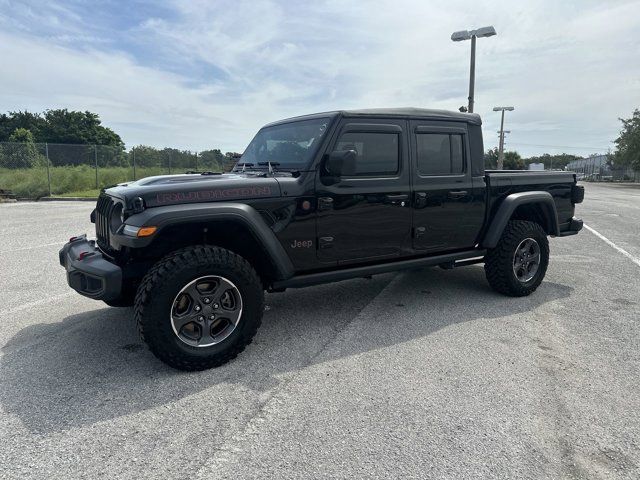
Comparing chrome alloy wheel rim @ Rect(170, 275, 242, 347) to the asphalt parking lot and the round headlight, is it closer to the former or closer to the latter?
the asphalt parking lot

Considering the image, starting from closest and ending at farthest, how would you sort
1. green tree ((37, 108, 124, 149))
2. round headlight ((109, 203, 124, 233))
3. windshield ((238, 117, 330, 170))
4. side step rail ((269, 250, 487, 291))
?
round headlight ((109, 203, 124, 233)) < side step rail ((269, 250, 487, 291)) < windshield ((238, 117, 330, 170)) < green tree ((37, 108, 124, 149))

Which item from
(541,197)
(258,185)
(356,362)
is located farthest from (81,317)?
(541,197)

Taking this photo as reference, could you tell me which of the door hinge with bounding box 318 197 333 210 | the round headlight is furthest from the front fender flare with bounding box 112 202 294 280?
the door hinge with bounding box 318 197 333 210

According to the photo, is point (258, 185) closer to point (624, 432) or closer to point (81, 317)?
point (81, 317)

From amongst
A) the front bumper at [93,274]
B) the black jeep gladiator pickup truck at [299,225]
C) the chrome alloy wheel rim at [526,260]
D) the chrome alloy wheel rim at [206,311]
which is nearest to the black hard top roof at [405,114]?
the black jeep gladiator pickup truck at [299,225]

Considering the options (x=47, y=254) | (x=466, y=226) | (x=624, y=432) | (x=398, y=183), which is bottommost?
(x=624, y=432)

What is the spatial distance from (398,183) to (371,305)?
133 centimetres

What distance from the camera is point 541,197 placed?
16.9 feet

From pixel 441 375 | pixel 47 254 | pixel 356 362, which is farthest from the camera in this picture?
pixel 47 254

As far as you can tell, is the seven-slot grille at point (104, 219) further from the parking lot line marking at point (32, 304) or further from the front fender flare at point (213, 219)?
the parking lot line marking at point (32, 304)

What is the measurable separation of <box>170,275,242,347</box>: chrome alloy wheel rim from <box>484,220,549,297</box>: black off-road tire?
2.92m

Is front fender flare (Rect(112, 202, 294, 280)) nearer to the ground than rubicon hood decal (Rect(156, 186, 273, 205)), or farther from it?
nearer to the ground

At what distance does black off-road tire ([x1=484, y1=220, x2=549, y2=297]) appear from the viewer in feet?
15.8

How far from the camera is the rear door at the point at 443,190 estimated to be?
4.29 m
